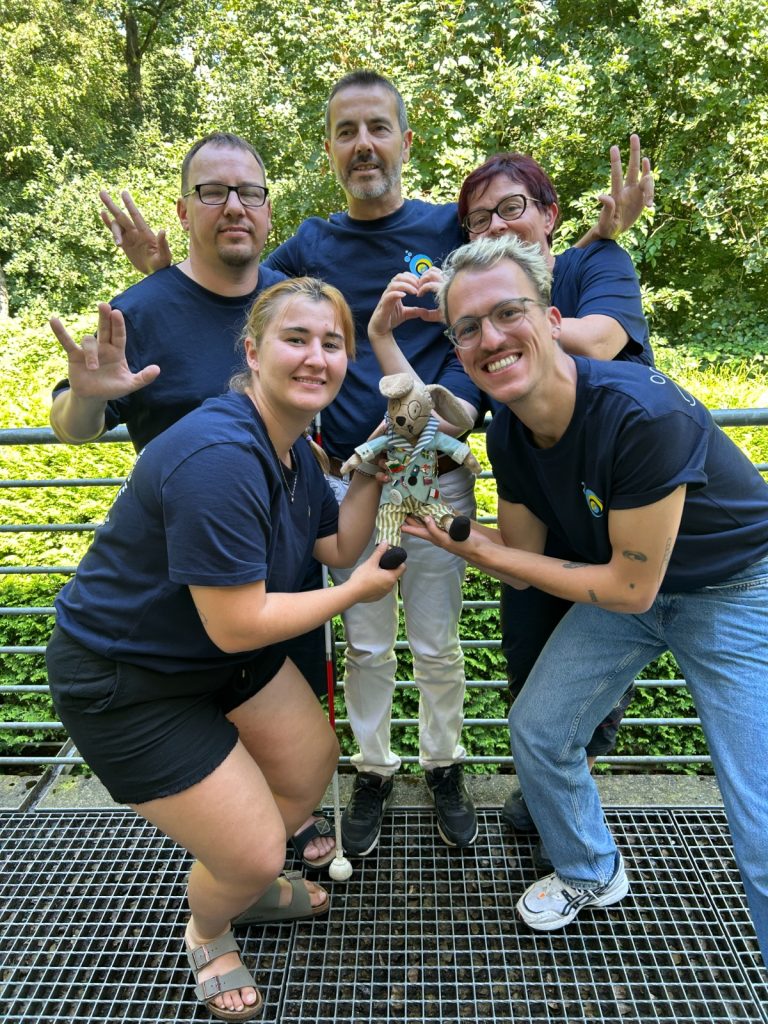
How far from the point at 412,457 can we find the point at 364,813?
1.36 meters

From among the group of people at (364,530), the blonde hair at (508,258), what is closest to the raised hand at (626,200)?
the group of people at (364,530)

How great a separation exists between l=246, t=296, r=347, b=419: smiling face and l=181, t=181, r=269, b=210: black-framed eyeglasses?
1.86ft

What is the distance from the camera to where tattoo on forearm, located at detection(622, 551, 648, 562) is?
185cm

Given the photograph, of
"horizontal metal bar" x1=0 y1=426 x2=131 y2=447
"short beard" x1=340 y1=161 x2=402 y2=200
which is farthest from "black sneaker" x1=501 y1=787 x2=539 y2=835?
"short beard" x1=340 y1=161 x2=402 y2=200

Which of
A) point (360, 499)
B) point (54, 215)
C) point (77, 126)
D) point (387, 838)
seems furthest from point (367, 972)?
point (77, 126)

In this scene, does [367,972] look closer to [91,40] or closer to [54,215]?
[54,215]

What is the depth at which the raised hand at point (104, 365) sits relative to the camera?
2.00 meters

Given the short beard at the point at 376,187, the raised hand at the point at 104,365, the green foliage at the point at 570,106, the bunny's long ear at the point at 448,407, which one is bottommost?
the bunny's long ear at the point at 448,407

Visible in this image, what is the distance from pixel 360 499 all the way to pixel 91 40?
1802cm

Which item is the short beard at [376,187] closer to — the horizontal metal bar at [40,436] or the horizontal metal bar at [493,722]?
the horizontal metal bar at [40,436]

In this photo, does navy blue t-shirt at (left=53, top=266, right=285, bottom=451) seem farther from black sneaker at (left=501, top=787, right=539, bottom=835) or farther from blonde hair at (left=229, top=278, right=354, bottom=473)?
black sneaker at (left=501, top=787, right=539, bottom=835)

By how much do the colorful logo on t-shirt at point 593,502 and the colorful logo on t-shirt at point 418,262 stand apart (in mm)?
1056

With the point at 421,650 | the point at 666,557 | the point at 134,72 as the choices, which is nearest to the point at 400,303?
the point at 666,557

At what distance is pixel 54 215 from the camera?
14.6 meters
